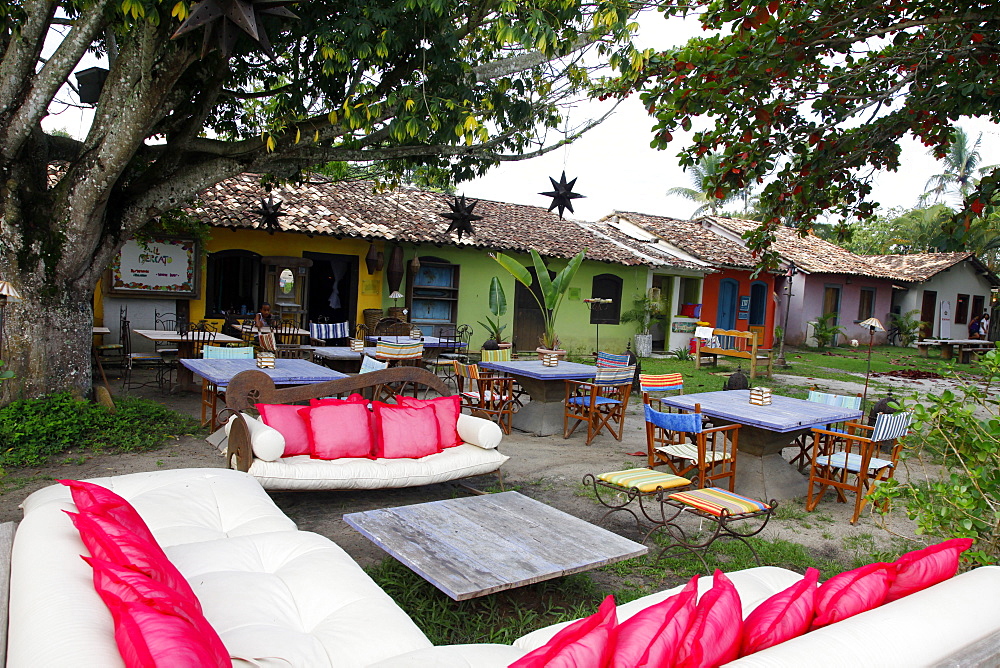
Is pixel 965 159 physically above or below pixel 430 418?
above

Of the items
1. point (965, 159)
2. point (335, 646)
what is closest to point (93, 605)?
point (335, 646)

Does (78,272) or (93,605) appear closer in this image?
(93,605)

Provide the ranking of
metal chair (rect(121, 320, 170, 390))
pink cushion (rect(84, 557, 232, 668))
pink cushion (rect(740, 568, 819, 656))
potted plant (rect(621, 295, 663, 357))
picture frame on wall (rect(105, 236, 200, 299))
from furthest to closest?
potted plant (rect(621, 295, 663, 357)) < picture frame on wall (rect(105, 236, 200, 299)) < metal chair (rect(121, 320, 170, 390)) < pink cushion (rect(740, 568, 819, 656)) < pink cushion (rect(84, 557, 232, 668))

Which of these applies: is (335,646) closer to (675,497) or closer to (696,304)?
(675,497)

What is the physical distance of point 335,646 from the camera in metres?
2.33

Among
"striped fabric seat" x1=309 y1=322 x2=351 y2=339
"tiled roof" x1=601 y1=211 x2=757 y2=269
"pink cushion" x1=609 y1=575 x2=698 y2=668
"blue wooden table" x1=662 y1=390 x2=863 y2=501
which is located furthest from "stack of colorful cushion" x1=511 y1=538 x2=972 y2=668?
"tiled roof" x1=601 y1=211 x2=757 y2=269

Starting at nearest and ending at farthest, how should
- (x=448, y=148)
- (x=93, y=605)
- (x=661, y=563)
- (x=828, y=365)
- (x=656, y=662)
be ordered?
(x=656, y=662) → (x=93, y=605) → (x=661, y=563) → (x=448, y=148) → (x=828, y=365)

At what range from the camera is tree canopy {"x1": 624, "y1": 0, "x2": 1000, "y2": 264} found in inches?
249

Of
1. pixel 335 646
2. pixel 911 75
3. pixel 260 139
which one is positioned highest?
pixel 911 75

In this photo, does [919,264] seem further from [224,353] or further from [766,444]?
[224,353]

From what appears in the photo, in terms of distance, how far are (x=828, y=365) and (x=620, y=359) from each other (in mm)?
11571

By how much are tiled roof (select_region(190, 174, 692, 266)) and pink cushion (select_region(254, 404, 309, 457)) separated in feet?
20.6

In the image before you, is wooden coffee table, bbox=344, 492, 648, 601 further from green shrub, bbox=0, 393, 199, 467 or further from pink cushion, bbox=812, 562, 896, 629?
green shrub, bbox=0, 393, 199, 467

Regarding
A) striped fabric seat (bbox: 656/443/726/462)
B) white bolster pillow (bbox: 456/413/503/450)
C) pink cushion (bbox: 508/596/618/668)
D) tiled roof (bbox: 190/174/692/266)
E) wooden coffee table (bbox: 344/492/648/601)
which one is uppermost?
tiled roof (bbox: 190/174/692/266)
